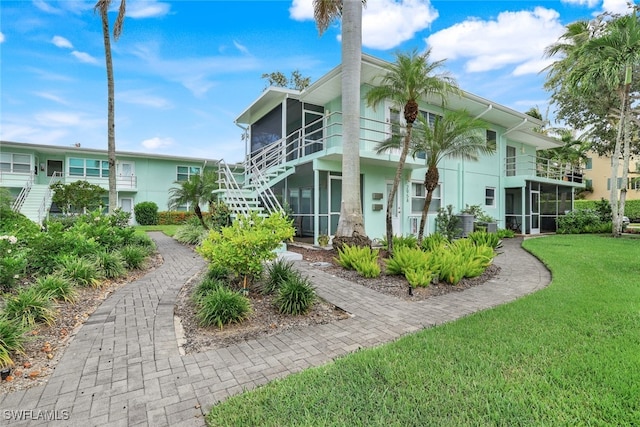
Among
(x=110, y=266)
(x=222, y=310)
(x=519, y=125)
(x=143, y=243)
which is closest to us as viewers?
(x=222, y=310)

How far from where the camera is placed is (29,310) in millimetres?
4289

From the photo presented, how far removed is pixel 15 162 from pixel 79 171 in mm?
3655

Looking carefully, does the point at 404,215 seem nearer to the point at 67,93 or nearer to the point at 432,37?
the point at 432,37

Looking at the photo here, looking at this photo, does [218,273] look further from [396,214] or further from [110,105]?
[110,105]

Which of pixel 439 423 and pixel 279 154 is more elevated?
pixel 279 154

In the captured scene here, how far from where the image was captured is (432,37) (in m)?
12.5

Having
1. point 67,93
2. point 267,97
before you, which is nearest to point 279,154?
point 267,97

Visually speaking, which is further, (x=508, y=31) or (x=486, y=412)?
(x=508, y=31)

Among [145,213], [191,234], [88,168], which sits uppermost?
[88,168]

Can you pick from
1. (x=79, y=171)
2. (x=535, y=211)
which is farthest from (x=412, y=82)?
(x=79, y=171)

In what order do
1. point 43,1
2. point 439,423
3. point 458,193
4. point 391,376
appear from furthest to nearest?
point 458,193
point 43,1
point 391,376
point 439,423

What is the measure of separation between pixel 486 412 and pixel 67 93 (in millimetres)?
17139

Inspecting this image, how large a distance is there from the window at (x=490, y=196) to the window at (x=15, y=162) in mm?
30976

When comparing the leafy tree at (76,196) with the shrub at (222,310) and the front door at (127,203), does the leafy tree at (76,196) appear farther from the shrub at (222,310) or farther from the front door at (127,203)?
the shrub at (222,310)
